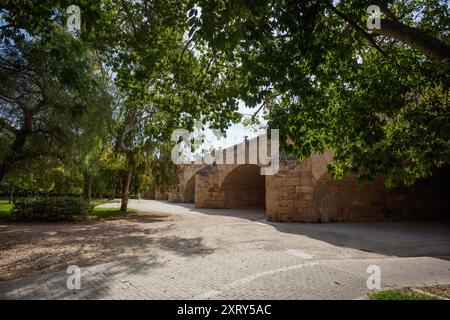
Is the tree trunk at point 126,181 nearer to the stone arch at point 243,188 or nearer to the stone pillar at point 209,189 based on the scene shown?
the stone pillar at point 209,189

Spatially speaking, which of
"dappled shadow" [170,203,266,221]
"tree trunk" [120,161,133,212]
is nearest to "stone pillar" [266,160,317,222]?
"dappled shadow" [170,203,266,221]

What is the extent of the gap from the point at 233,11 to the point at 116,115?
13.4 meters

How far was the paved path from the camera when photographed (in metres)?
→ 4.53

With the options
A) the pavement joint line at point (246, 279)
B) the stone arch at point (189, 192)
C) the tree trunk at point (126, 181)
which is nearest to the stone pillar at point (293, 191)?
the pavement joint line at point (246, 279)

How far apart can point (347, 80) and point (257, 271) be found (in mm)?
3884

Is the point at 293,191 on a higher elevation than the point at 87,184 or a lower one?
lower

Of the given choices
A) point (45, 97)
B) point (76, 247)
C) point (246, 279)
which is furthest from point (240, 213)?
point (246, 279)

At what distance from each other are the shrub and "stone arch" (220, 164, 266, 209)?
1106 cm

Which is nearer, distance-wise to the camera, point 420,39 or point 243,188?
point 420,39

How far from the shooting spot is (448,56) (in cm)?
Result: 427

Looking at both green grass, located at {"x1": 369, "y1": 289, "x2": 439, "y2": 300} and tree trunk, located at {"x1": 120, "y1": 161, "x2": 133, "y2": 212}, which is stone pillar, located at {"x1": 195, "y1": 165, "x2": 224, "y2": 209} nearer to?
tree trunk, located at {"x1": 120, "y1": 161, "x2": 133, "y2": 212}

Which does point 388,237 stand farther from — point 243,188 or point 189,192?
point 189,192

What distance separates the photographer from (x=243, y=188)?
24188 mm
